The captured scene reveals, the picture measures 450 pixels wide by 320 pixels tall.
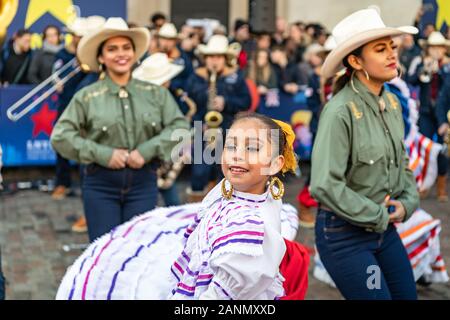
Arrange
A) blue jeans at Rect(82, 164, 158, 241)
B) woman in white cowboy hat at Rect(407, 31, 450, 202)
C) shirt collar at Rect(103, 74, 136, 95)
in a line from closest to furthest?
1. blue jeans at Rect(82, 164, 158, 241)
2. shirt collar at Rect(103, 74, 136, 95)
3. woman in white cowboy hat at Rect(407, 31, 450, 202)

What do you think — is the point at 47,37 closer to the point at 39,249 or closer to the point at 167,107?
the point at 39,249

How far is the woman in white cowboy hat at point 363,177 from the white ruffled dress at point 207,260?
30 cm

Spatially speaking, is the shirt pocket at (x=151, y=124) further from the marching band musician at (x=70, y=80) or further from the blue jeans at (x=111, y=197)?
the marching band musician at (x=70, y=80)

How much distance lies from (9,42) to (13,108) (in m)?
1.56

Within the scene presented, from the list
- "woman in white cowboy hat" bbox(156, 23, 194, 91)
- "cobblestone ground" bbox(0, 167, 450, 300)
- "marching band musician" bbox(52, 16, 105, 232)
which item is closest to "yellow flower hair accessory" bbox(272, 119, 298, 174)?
"cobblestone ground" bbox(0, 167, 450, 300)

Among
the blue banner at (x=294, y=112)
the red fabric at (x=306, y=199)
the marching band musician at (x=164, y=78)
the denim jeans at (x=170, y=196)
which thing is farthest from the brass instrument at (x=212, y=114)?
the blue banner at (x=294, y=112)

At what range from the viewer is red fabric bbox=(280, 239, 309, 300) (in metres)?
3.71

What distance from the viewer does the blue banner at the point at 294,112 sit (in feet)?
41.4

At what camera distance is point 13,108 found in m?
11.5

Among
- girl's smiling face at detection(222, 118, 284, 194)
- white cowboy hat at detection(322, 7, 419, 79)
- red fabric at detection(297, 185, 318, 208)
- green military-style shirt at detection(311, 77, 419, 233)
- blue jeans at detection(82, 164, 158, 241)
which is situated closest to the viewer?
girl's smiling face at detection(222, 118, 284, 194)

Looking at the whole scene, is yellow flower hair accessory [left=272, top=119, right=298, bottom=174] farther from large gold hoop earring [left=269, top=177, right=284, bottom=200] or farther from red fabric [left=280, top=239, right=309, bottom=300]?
red fabric [left=280, top=239, right=309, bottom=300]

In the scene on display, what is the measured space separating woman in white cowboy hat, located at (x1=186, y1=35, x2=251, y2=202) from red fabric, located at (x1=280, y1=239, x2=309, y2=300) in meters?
5.90
